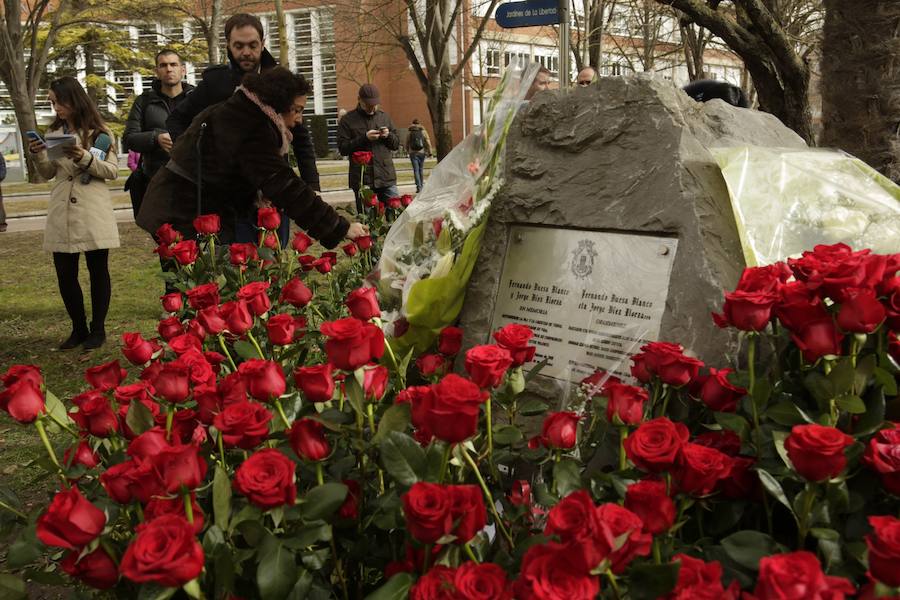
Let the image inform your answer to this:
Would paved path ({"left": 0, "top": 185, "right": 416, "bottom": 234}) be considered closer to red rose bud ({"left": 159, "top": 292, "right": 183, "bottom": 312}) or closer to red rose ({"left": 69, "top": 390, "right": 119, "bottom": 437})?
red rose bud ({"left": 159, "top": 292, "right": 183, "bottom": 312})

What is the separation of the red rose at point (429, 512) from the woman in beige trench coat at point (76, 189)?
452 centimetres

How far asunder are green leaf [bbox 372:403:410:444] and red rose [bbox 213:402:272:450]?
8.1 inches

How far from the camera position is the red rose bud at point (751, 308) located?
1.40 meters

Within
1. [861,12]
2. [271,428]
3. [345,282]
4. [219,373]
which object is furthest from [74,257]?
[861,12]

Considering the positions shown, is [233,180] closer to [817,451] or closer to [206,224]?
[206,224]

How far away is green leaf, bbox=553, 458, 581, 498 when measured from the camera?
1.28m

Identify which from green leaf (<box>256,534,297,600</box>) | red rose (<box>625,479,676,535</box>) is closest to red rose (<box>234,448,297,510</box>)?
green leaf (<box>256,534,297,600</box>)

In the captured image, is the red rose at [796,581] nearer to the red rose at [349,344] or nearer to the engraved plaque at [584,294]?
the red rose at [349,344]

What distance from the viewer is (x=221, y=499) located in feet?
3.97

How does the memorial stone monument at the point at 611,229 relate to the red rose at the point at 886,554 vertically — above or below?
above

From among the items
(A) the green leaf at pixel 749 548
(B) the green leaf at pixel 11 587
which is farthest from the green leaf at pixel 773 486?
(B) the green leaf at pixel 11 587

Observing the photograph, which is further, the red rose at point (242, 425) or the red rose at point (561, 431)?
the red rose at point (561, 431)

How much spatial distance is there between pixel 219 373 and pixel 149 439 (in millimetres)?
1339

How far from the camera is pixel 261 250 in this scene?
349 cm
